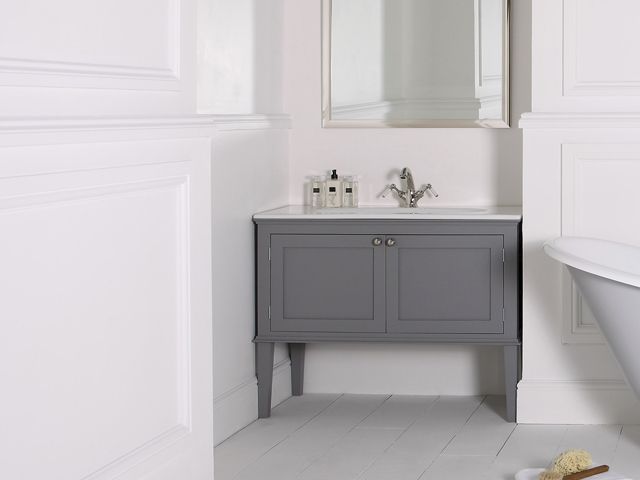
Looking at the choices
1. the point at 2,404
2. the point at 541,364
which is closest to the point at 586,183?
the point at 541,364

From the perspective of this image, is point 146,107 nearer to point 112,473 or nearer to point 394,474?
point 112,473

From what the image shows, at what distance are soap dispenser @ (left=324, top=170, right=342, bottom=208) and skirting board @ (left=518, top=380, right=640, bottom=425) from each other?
1.08 meters

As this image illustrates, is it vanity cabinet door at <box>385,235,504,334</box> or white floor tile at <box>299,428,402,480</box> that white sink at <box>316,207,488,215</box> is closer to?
vanity cabinet door at <box>385,235,504,334</box>

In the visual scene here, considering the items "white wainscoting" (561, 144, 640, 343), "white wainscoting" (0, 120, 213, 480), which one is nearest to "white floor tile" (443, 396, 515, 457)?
"white wainscoting" (561, 144, 640, 343)

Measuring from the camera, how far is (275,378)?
4.58 metres

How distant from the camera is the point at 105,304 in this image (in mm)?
2512

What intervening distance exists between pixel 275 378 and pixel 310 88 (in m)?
1.25

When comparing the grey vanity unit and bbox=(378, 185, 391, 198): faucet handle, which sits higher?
bbox=(378, 185, 391, 198): faucet handle

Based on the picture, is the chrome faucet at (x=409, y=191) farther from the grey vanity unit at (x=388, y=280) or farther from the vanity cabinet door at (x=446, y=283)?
the vanity cabinet door at (x=446, y=283)

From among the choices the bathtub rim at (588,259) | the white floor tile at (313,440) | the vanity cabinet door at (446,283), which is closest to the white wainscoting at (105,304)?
the white floor tile at (313,440)

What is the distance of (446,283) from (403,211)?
0.43 m

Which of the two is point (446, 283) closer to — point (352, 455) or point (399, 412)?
point (399, 412)

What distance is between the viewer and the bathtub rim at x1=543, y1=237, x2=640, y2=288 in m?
3.41

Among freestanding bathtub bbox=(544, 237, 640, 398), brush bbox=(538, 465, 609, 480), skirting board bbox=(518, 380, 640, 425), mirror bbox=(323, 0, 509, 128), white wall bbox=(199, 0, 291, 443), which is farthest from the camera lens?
mirror bbox=(323, 0, 509, 128)
